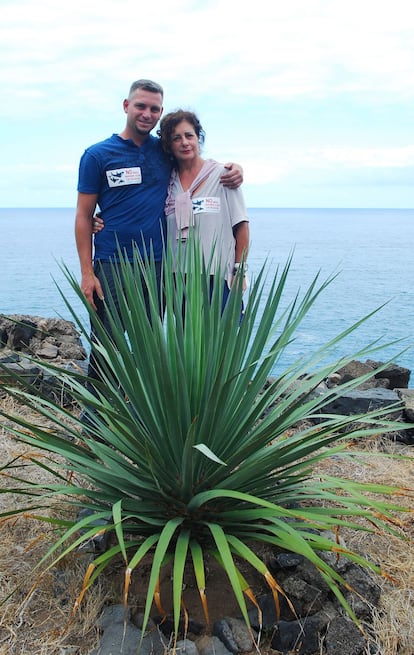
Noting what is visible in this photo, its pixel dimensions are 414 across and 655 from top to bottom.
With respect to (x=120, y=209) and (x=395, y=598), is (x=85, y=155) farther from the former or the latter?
(x=395, y=598)

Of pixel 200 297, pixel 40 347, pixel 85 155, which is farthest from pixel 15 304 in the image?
pixel 200 297

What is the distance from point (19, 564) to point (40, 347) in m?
4.54

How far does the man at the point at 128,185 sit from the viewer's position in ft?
13.6

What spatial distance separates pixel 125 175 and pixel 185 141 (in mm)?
402

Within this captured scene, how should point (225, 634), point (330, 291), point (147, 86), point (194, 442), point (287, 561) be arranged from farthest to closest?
point (330, 291), point (147, 86), point (287, 561), point (194, 442), point (225, 634)

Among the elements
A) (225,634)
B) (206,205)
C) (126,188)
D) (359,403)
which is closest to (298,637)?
(225,634)

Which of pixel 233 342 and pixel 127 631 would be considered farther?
pixel 233 342

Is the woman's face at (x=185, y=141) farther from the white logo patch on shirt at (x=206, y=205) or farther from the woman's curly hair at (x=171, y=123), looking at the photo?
the white logo patch on shirt at (x=206, y=205)

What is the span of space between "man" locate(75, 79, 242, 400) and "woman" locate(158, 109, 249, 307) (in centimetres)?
7

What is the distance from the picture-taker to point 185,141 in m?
4.11

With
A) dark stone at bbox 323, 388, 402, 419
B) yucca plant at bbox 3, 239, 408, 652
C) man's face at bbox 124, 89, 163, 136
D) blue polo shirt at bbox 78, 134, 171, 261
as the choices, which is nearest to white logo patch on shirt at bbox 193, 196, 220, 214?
→ blue polo shirt at bbox 78, 134, 171, 261

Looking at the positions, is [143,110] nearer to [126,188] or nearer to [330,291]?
[126,188]

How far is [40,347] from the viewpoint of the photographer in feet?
24.5

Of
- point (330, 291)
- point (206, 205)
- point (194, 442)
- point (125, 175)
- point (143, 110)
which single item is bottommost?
point (330, 291)
